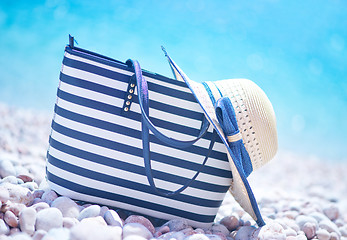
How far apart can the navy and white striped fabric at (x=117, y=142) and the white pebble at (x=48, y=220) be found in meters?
0.28

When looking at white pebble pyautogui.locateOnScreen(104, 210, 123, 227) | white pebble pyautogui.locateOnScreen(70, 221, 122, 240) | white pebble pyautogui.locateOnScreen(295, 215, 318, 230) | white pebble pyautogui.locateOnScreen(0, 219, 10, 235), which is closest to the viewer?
white pebble pyautogui.locateOnScreen(70, 221, 122, 240)

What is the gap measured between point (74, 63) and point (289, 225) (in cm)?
136

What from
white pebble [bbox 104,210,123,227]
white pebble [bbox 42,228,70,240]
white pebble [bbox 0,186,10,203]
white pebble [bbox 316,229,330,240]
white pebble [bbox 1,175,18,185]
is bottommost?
white pebble [bbox 42,228,70,240]

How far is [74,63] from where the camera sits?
121cm

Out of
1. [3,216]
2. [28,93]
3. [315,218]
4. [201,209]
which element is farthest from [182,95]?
[28,93]

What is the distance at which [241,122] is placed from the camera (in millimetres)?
1290

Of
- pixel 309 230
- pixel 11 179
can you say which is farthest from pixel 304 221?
pixel 11 179

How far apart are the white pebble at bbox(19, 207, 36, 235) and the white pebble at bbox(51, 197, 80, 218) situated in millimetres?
151

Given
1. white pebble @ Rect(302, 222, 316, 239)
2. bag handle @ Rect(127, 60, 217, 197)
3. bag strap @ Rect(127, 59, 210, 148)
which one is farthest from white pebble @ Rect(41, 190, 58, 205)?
white pebble @ Rect(302, 222, 316, 239)

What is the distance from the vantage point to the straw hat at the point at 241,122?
48.4 inches

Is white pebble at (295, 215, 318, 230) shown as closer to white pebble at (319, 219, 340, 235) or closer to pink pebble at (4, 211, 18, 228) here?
white pebble at (319, 219, 340, 235)

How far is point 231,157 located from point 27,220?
2.55 ft

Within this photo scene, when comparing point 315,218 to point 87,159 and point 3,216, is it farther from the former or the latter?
point 3,216

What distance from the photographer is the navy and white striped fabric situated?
1219 mm
